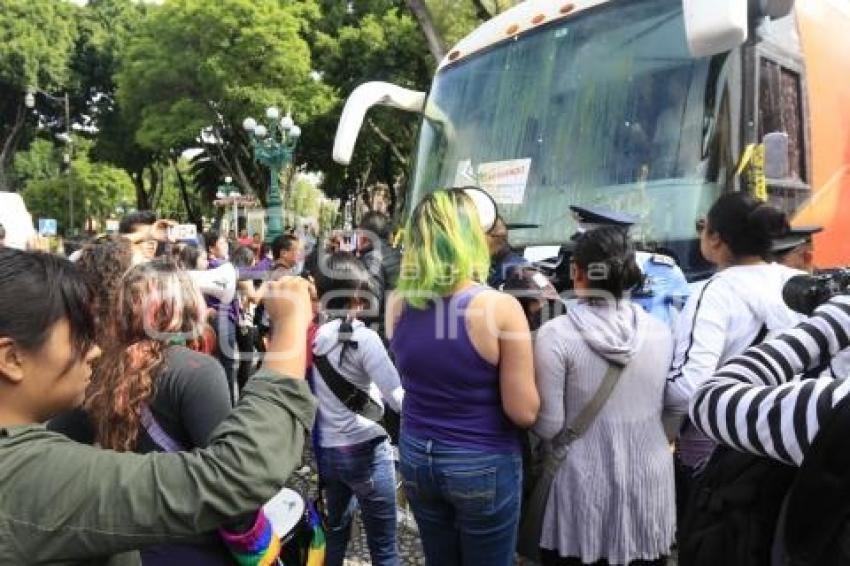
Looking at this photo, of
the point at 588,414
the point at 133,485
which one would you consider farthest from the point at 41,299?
the point at 588,414

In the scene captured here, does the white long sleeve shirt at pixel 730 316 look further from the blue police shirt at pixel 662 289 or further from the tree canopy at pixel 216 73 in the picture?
the tree canopy at pixel 216 73

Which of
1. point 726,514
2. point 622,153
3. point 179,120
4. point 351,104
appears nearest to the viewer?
point 726,514

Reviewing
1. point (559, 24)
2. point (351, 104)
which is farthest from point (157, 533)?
point (351, 104)

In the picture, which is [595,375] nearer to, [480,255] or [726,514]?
[480,255]

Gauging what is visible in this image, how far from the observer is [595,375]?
2.40 m

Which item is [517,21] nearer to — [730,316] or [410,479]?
[730,316]

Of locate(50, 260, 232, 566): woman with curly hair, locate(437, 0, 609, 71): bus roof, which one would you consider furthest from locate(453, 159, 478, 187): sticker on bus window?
locate(50, 260, 232, 566): woman with curly hair

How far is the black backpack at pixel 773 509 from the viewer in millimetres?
1106

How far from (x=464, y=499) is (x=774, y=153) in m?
2.81

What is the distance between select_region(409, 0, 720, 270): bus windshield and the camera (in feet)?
13.6

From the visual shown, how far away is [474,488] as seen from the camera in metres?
2.38

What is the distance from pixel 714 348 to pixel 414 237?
109 cm

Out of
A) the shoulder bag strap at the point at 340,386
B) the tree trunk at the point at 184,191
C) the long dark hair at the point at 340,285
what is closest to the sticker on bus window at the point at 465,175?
the long dark hair at the point at 340,285

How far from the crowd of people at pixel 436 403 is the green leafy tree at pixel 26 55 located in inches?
1247
